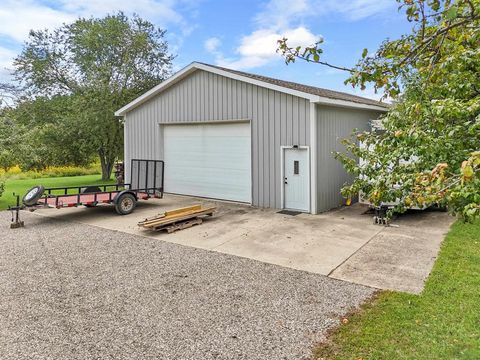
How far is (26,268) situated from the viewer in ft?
18.6

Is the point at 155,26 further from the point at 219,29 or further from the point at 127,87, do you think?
the point at 219,29

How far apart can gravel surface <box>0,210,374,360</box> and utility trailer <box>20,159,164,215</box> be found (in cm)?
205

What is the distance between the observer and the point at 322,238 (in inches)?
284

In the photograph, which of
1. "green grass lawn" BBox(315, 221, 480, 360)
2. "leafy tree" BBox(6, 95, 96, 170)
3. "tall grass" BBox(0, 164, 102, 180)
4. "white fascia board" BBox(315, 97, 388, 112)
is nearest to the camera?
"green grass lawn" BBox(315, 221, 480, 360)

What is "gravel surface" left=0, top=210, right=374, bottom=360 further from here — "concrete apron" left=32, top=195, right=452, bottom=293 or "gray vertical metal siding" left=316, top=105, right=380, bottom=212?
"gray vertical metal siding" left=316, top=105, right=380, bottom=212

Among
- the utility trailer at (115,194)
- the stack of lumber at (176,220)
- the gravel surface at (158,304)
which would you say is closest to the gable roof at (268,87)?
the utility trailer at (115,194)

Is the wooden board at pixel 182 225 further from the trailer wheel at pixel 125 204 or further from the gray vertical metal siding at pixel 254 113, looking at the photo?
the gray vertical metal siding at pixel 254 113

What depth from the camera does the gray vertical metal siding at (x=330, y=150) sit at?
380 inches

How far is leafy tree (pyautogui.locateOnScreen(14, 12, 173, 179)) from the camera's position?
17484mm

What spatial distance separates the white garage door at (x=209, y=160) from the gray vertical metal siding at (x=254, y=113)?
0.33 m

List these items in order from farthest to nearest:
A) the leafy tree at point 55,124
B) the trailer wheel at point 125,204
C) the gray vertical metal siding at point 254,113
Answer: the leafy tree at point 55,124
the gray vertical metal siding at point 254,113
the trailer wheel at point 125,204

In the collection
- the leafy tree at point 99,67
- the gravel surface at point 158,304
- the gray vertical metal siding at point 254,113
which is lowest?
the gravel surface at point 158,304

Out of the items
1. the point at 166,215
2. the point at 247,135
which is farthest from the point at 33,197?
the point at 247,135

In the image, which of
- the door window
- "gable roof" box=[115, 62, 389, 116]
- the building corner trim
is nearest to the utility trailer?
"gable roof" box=[115, 62, 389, 116]
